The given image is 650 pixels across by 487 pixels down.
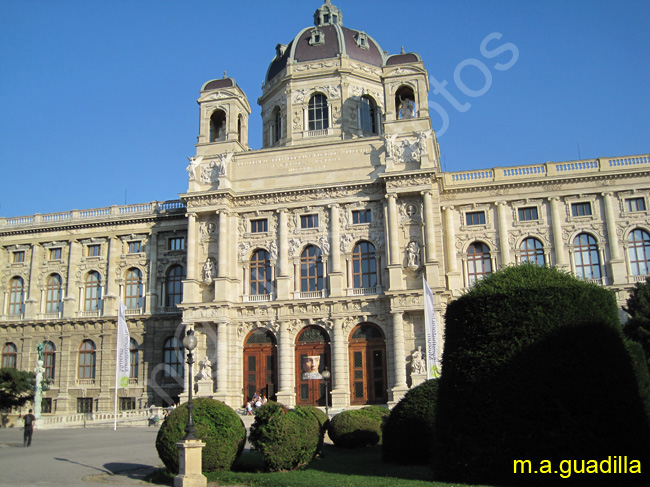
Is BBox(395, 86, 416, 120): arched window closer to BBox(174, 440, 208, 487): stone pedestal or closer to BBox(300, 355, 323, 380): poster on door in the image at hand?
BBox(300, 355, 323, 380): poster on door

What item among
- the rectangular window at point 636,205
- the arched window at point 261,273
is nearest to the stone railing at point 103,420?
the arched window at point 261,273

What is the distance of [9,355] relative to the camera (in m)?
50.6

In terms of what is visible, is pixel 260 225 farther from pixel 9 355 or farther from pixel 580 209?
pixel 9 355

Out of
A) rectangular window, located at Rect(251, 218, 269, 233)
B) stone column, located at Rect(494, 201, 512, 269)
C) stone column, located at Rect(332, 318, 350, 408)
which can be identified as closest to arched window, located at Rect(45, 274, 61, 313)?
rectangular window, located at Rect(251, 218, 269, 233)

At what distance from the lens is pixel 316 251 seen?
42.9 m

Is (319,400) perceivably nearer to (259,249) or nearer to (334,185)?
(259,249)

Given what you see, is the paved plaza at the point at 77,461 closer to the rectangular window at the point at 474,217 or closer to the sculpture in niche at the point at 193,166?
the sculpture in niche at the point at 193,166

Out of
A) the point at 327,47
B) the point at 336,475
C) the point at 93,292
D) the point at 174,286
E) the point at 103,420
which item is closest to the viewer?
the point at 336,475

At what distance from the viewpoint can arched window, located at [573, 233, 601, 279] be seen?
42.4 m

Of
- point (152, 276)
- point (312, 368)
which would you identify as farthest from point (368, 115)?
point (312, 368)

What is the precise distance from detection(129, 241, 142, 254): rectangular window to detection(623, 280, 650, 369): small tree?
34.0 m

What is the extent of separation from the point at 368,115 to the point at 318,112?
3.91m

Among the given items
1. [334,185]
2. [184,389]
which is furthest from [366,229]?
[184,389]

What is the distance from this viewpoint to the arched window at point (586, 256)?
139ft
